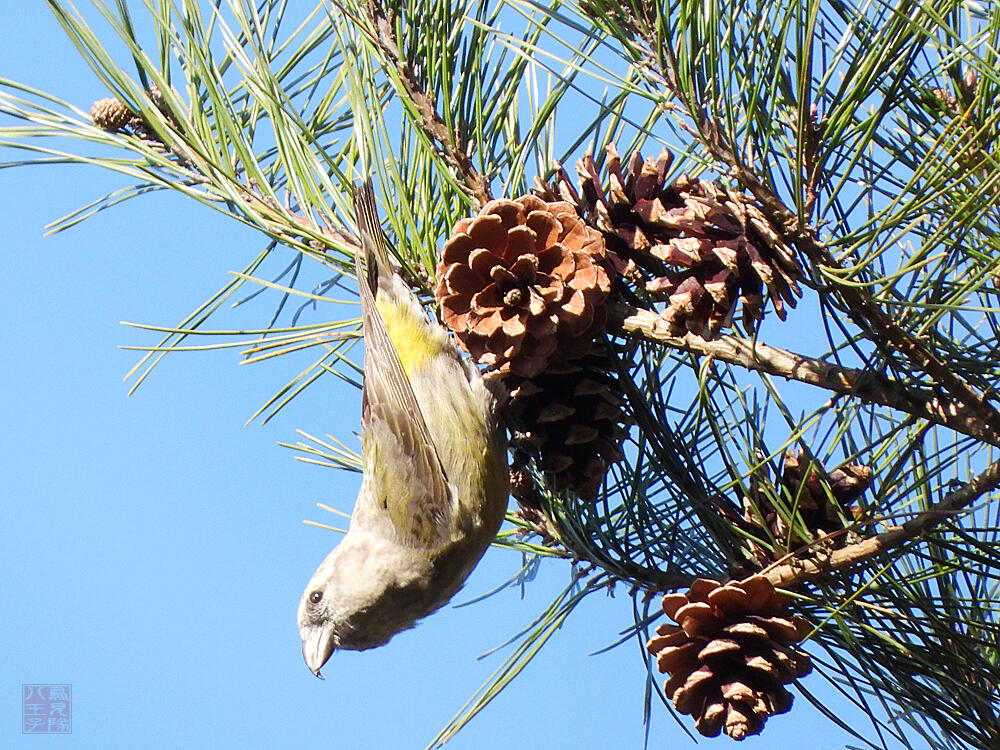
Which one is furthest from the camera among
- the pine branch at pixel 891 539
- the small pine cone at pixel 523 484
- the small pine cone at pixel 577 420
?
the small pine cone at pixel 523 484

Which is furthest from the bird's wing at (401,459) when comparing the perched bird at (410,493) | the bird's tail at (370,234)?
the bird's tail at (370,234)

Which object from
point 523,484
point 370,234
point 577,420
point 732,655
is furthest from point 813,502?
point 370,234

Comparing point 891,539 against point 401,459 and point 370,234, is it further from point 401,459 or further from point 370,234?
point 401,459

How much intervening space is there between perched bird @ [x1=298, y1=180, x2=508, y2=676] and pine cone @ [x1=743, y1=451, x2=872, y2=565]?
0.71 metres

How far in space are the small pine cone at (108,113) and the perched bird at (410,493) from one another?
24.9 inches

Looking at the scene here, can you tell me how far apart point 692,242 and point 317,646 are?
1.53 meters

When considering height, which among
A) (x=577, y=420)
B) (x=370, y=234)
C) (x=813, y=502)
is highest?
(x=370, y=234)

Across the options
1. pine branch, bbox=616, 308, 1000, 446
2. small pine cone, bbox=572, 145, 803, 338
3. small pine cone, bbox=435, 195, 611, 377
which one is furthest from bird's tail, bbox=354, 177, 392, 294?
pine branch, bbox=616, 308, 1000, 446

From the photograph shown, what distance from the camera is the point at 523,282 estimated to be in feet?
5.48

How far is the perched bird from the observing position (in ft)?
7.56

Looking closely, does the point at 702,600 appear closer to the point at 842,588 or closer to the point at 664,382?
the point at 842,588

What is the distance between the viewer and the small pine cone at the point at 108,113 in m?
1.95

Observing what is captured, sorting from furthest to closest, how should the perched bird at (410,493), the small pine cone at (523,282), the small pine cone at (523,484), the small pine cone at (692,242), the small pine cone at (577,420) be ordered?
the perched bird at (410,493) → the small pine cone at (523,484) → the small pine cone at (577,420) → the small pine cone at (523,282) → the small pine cone at (692,242)

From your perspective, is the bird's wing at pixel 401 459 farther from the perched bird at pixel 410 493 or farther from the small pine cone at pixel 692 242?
the small pine cone at pixel 692 242
